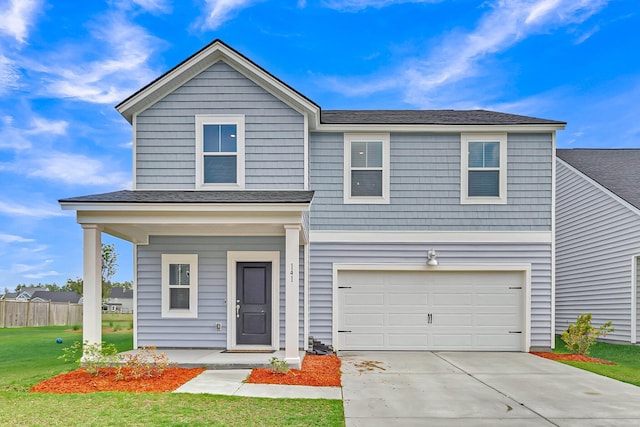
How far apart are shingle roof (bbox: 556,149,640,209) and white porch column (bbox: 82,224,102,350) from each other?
42.0 ft

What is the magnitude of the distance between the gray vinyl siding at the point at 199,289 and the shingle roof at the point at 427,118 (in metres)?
3.61

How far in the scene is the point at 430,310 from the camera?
10.7 meters

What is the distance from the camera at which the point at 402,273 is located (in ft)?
35.2

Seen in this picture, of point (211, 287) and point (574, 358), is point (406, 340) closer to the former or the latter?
point (574, 358)

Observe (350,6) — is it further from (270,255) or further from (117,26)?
(270,255)

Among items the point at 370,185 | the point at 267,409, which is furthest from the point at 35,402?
the point at 370,185

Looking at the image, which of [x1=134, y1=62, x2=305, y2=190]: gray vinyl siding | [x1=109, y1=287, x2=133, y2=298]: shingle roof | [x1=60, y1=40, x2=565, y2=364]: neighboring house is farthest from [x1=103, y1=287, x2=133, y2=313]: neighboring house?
[x1=134, y1=62, x2=305, y2=190]: gray vinyl siding

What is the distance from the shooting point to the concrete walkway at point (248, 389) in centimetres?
612

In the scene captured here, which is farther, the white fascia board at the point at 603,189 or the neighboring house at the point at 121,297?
the neighboring house at the point at 121,297

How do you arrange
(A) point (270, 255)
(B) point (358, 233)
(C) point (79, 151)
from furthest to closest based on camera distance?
(C) point (79, 151), (B) point (358, 233), (A) point (270, 255)

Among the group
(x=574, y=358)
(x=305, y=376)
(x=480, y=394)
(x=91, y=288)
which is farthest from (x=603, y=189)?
(x=91, y=288)

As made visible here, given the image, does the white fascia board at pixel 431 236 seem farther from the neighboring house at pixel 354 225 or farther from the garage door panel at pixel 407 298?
the garage door panel at pixel 407 298

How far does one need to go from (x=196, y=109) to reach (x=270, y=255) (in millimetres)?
3607

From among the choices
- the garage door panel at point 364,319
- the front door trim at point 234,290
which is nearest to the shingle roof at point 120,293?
the front door trim at point 234,290
